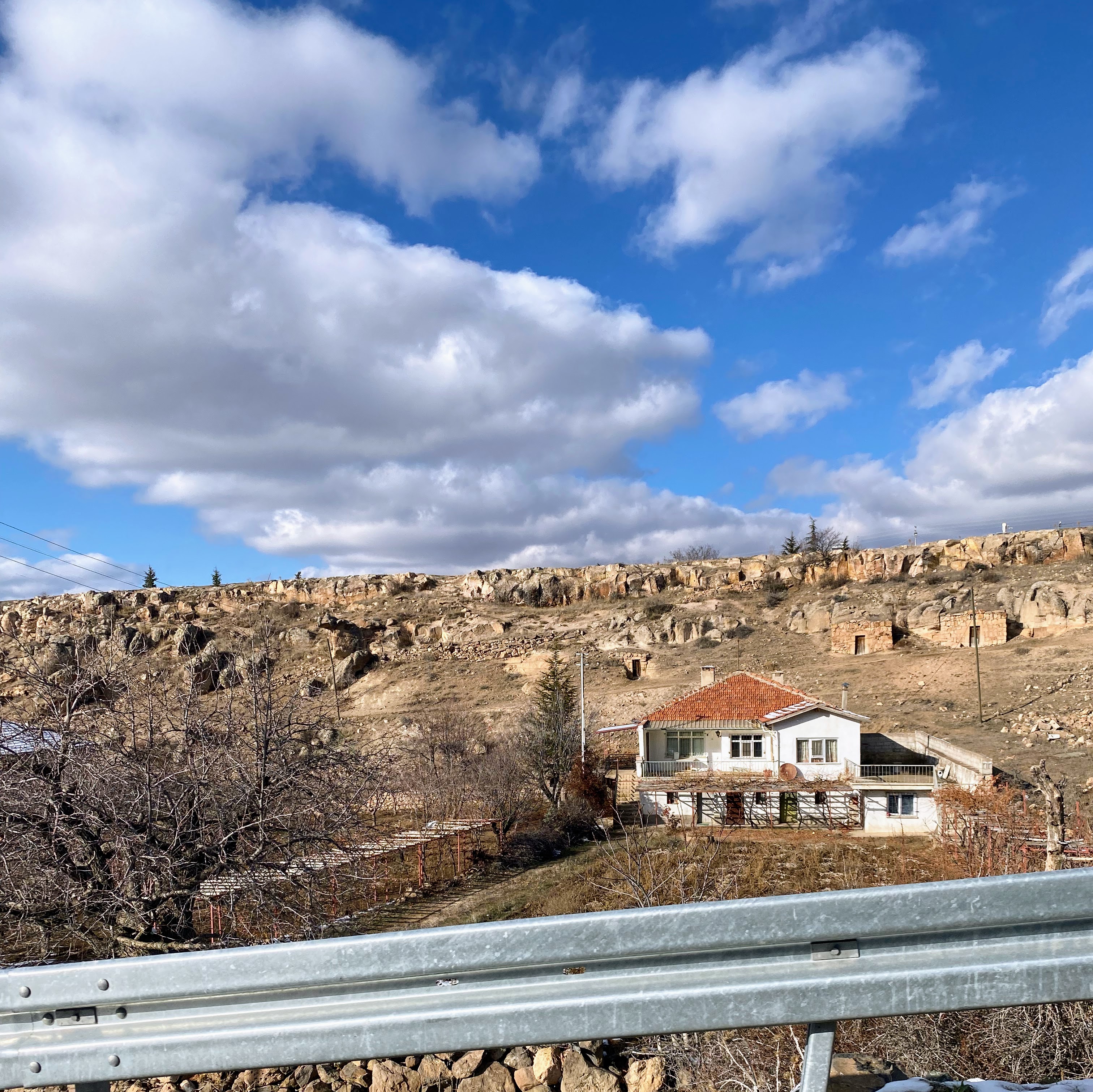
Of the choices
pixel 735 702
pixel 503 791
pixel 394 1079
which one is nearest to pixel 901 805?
pixel 735 702

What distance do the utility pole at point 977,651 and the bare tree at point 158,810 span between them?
31.1 metres

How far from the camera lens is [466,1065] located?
10.6ft

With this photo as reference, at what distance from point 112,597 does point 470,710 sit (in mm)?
48602

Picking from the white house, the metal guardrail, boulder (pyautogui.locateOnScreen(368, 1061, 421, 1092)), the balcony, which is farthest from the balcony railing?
the metal guardrail

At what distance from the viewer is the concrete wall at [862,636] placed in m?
44.2

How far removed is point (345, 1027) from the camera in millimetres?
1987

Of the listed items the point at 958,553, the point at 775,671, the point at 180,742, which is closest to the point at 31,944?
the point at 180,742

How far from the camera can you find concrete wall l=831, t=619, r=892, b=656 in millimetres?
44156

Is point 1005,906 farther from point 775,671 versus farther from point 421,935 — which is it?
point 775,671

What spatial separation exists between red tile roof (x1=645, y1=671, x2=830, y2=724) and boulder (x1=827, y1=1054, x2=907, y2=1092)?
2437 centimetres

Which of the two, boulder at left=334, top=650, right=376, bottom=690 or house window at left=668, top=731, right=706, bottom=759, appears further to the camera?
boulder at left=334, top=650, right=376, bottom=690

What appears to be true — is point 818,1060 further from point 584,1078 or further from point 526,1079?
point 526,1079

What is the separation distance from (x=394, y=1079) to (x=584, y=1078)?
81 centimetres

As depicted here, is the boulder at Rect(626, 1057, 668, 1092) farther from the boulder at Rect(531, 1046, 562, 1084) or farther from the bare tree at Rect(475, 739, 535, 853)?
the bare tree at Rect(475, 739, 535, 853)
